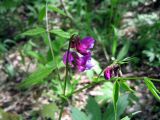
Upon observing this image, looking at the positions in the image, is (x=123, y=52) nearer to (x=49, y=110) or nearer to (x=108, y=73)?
(x=49, y=110)

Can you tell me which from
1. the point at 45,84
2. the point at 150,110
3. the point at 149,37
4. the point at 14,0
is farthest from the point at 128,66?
the point at 14,0

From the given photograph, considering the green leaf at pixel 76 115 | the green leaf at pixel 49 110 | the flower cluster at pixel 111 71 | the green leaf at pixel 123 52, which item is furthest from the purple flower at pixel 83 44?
the green leaf at pixel 123 52

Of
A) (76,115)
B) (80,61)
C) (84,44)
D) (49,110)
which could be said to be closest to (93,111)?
(76,115)

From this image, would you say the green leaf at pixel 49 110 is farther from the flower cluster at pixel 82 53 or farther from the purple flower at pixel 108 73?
the purple flower at pixel 108 73

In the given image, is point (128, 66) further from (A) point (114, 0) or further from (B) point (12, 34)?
(B) point (12, 34)

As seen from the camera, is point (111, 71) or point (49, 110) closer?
point (111, 71)

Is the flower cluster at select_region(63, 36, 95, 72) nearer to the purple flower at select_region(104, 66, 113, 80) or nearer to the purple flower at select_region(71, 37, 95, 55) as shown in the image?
the purple flower at select_region(71, 37, 95, 55)
